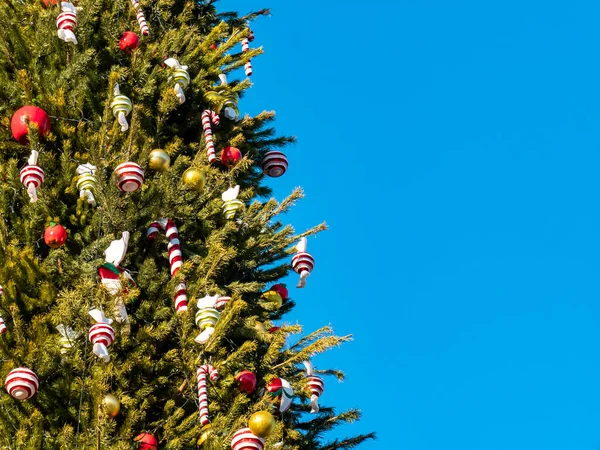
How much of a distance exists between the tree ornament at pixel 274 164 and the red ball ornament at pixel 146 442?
2.99 m

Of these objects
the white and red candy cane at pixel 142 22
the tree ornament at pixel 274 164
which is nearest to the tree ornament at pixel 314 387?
the tree ornament at pixel 274 164

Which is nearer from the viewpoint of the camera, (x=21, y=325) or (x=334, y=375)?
(x=21, y=325)

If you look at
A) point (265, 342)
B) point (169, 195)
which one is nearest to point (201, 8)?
point (169, 195)

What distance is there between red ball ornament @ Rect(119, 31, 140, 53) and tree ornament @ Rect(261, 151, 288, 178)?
4.62ft

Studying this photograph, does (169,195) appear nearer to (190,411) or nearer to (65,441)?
(190,411)

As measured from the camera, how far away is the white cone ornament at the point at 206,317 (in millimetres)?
4598

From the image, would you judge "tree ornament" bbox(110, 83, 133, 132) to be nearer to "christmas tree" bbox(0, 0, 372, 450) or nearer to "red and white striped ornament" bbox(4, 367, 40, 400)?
"christmas tree" bbox(0, 0, 372, 450)

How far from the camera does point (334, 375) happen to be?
5.66 metres

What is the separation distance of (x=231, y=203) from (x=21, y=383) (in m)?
2.11

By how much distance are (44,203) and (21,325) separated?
1.00 meters

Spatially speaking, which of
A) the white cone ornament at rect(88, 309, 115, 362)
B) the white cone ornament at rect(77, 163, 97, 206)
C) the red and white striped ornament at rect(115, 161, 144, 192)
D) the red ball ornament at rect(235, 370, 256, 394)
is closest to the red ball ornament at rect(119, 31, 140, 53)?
the white cone ornament at rect(77, 163, 97, 206)

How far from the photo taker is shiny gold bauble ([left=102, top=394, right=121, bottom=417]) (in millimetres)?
4146

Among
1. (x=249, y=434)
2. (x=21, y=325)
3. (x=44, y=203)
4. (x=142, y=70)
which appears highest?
(x=142, y=70)

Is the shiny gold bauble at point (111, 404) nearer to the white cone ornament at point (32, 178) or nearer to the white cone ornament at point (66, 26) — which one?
the white cone ornament at point (32, 178)
